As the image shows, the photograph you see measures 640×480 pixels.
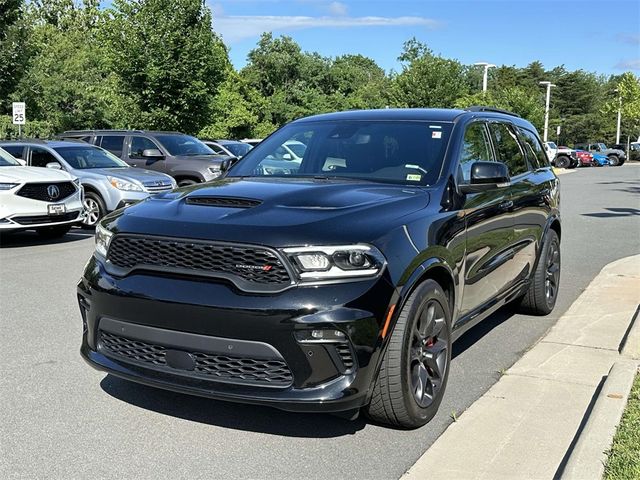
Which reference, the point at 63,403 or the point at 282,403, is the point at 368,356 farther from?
the point at 63,403

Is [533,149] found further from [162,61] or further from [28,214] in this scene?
[162,61]

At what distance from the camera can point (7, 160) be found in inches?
Result: 462

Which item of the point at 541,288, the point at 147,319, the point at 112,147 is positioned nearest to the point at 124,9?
the point at 112,147

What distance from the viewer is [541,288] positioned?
6.40 m

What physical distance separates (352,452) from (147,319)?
4.16 feet

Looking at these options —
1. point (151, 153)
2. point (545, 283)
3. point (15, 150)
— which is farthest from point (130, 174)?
point (545, 283)

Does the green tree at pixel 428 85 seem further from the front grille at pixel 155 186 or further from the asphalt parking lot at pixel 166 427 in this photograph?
the asphalt parking lot at pixel 166 427

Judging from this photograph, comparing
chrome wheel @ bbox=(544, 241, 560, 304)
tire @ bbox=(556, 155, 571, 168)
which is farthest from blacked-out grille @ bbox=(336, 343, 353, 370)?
tire @ bbox=(556, 155, 571, 168)

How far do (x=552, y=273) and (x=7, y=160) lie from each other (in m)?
9.18

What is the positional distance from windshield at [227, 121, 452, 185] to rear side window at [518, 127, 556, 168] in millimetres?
1868

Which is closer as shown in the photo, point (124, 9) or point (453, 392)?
point (453, 392)

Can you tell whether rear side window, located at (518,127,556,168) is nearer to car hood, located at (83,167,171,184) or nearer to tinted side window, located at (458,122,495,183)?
tinted side window, located at (458,122,495,183)

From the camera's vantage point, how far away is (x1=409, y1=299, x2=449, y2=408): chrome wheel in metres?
3.82

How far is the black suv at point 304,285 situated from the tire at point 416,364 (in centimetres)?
1
